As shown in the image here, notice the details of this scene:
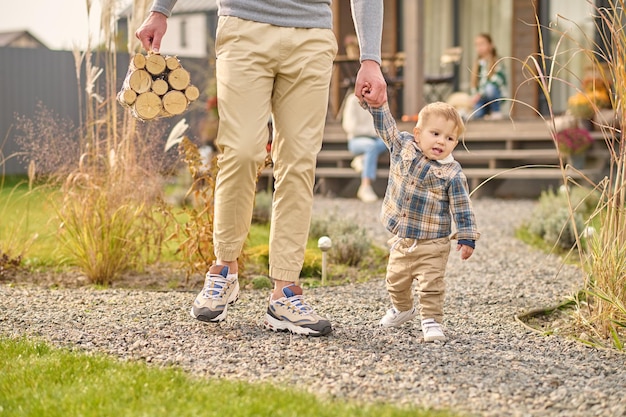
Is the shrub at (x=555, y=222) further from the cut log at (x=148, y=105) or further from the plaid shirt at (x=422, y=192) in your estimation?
the cut log at (x=148, y=105)

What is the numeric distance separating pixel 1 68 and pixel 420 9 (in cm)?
650

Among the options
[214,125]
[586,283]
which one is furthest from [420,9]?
[586,283]

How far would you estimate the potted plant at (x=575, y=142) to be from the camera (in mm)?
9414

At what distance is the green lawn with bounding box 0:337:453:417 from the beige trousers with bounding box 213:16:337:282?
71cm

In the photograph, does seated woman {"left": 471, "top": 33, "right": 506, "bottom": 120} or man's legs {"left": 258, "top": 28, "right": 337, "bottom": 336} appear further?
seated woman {"left": 471, "top": 33, "right": 506, "bottom": 120}

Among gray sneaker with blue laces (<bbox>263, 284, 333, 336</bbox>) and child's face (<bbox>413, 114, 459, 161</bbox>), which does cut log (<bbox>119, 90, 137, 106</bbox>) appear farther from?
child's face (<bbox>413, 114, 459, 161</bbox>)

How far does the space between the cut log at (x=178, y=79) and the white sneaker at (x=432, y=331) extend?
1.35 metres

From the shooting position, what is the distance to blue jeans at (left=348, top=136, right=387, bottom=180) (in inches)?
400

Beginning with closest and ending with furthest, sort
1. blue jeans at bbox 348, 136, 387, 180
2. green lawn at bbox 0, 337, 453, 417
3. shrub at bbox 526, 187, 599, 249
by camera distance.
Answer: green lawn at bbox 0, 337, 453, 417, shrub at bbox 526, 187, 599, 249, blue jeans at bbox 348, 136, 387, 180

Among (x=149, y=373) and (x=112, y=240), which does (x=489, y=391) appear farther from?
(x=112, y=240)

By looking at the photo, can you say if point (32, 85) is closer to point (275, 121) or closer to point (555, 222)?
point (555, 222)

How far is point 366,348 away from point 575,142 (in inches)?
261

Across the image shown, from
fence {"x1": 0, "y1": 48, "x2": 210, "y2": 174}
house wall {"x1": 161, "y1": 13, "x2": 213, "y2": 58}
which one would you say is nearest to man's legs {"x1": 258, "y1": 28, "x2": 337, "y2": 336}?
fence {"x1": 0, "y1": 48, "x2": 210, "y2": 174}

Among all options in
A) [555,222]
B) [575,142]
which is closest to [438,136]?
[555,222]
